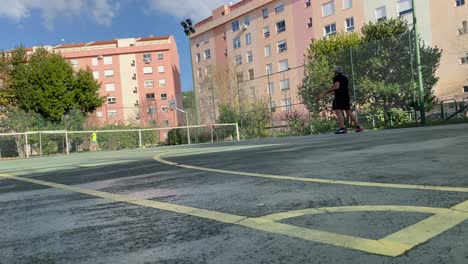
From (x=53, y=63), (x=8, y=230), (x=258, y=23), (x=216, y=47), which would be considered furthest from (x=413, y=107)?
(x=216, y=47)

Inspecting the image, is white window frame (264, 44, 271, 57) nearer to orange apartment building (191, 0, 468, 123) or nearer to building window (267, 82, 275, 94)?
orange apartment building (191, 0, 468, 123)

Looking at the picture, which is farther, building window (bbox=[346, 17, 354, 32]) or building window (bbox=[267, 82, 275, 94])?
building window (bbox=[346, 17, 354, 32])

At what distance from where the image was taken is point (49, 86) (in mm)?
32125

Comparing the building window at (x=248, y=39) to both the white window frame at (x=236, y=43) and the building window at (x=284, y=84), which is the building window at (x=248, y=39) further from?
the building window at (x=284, y=84)

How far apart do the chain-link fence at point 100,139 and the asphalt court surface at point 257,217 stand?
18.3 m

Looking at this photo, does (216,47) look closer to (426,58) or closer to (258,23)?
(258,23)

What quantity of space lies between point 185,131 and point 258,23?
30799mm

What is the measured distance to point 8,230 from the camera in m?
3.09

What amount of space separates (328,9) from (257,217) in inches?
1900

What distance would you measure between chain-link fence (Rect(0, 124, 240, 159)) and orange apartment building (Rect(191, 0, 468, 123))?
8.54ft

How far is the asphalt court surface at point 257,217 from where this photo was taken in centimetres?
225

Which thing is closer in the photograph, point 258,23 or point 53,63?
point 53,63

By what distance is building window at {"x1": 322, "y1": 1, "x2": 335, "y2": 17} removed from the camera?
1877 inches

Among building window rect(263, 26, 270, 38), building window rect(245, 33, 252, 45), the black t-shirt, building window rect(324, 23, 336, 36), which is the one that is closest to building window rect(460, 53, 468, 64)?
the black t-shirt
